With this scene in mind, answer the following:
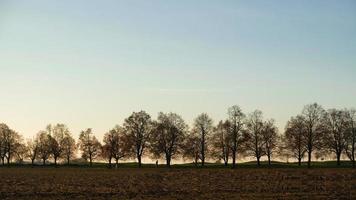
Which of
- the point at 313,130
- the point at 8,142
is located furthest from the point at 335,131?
the point at 8,142

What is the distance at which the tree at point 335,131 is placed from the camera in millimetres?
104375

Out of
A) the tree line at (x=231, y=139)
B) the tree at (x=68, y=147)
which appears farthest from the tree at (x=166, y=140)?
the tree at (x=68, y=147)

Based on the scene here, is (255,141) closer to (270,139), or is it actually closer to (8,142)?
(270,139)

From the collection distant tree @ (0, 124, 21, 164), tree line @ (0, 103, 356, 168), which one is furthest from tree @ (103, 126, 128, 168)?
distant tree @ (0, 124, 21, 164)

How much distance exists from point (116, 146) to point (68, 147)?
799 inches

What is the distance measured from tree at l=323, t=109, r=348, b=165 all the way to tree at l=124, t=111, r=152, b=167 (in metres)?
39.3

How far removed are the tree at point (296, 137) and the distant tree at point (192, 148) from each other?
19.7 meters

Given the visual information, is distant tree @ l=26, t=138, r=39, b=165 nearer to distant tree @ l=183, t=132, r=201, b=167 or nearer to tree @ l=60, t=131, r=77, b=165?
tree @ l=60, t=131, r=77, b=165

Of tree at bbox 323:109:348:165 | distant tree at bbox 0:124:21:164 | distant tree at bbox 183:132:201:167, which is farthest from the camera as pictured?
distant tree at bbox 0:124:21:164

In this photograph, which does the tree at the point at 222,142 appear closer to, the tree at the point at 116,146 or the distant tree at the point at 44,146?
the tree at the point at 116,146

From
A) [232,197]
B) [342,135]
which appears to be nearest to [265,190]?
[232,197]

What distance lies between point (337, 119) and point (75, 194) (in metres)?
85.7

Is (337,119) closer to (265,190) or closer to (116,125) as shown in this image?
(116,125)

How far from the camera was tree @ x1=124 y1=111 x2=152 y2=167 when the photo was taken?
11481 centimetres
